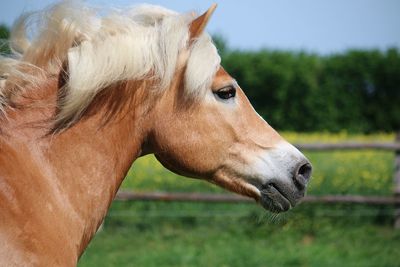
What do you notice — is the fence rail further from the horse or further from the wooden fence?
the horse

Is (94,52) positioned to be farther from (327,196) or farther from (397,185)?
(397,185)

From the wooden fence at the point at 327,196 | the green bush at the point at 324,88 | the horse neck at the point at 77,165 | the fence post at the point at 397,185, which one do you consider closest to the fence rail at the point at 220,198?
the wooden fence at the point at 327,196

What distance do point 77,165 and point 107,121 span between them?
9.0 inches

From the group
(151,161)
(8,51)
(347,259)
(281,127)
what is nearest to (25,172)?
(8,51)

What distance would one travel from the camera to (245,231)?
8883mm

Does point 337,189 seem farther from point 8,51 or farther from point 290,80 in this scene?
point 290,80

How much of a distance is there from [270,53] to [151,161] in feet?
37.6

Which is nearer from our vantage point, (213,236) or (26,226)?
(26,226)

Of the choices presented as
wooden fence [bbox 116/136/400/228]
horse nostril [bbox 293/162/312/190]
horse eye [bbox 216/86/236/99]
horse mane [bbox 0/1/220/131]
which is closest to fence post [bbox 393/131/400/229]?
wooden fence [bbox 116/136/400/228]

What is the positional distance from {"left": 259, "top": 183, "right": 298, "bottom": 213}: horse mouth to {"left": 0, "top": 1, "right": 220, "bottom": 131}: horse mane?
1.82 ft

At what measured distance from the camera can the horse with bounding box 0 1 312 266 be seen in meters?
2.30

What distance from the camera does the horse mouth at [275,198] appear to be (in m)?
2.69

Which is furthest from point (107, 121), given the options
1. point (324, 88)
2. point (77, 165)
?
point (324, 88)

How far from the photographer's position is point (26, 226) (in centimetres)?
216
